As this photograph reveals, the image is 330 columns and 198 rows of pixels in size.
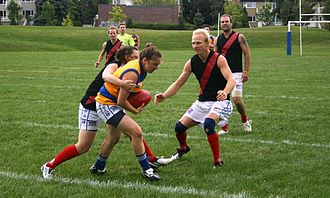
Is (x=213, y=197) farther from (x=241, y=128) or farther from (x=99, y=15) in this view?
(x=99, y=15)

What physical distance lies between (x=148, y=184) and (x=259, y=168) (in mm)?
1444

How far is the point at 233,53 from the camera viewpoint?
354 inches

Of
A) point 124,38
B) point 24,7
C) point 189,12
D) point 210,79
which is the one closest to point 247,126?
point 210,79

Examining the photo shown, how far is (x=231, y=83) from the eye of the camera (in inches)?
243

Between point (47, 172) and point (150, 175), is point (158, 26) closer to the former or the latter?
point (47, 172)

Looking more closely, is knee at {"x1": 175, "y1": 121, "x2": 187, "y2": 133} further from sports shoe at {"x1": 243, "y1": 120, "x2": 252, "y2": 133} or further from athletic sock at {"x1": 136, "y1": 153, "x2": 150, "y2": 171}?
→ sports shoe at {"x1": 243, "y1": 120, "x2": 252, "y2": 133}

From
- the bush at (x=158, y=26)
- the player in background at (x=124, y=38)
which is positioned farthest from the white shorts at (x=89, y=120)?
the bush at (x=158, y=26)

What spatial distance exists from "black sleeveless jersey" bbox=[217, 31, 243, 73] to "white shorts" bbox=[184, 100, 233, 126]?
8.32 ft

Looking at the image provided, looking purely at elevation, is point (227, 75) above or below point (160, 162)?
above

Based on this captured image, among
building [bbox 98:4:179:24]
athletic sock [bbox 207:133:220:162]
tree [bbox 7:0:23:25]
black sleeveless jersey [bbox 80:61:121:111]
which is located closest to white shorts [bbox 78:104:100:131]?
black sleeveless jersey [bbox 80:61:121:111]

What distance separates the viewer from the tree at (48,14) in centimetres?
7762

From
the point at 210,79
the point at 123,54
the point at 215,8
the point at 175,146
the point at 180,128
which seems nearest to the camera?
the point at 123,54

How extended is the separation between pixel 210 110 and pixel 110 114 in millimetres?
1510

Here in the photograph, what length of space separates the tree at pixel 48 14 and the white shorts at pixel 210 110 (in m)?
73.9
